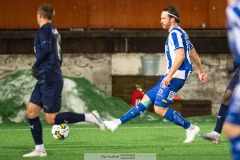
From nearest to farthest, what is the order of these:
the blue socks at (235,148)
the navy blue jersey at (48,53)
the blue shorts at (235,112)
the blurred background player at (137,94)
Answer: the blue socks at (235,148)
the blue shorts at (235,112)
the navy blue jersey at (48,53)
the blurred background player at (137,94)

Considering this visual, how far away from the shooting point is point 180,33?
11.8 m

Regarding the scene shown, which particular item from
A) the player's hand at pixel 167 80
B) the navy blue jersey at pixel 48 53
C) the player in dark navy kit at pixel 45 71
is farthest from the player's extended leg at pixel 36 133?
the player's hand at pixel 167 80

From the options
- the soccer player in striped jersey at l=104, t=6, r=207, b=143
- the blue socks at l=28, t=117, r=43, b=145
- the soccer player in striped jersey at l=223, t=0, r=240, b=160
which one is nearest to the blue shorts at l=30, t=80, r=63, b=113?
the blue socks at l=28, t=117, r=43, b=145

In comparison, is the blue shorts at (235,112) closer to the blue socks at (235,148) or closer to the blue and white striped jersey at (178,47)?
the blue socks at (235,148)

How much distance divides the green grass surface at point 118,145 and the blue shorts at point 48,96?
650 millimetres

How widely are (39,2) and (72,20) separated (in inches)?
51.5

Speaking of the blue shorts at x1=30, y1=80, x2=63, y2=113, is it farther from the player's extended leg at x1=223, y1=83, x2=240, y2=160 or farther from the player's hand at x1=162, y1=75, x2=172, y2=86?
the player's extended leg at x1=223, y1=83, x2=240, y2=160

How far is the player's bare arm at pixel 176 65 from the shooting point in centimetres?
1130

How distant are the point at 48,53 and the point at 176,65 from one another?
2146 mm

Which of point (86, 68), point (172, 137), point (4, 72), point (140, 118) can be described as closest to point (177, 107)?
point (140, 118)

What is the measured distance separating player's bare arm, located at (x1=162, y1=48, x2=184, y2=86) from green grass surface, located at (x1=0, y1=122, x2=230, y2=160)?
38.3 inches

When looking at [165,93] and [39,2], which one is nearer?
[165,93]

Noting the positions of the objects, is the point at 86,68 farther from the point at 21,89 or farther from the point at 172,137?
the point at 172,137

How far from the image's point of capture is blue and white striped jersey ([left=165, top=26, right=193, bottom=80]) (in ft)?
38.5
